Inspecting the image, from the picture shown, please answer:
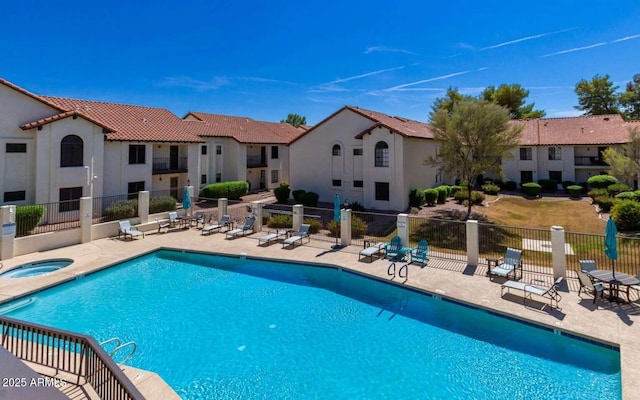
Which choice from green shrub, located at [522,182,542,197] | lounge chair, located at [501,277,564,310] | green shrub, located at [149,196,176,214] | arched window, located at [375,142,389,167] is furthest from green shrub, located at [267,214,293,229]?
green shrub, located at [522,182,542,197]

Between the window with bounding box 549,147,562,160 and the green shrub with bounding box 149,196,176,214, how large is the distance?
44317mm

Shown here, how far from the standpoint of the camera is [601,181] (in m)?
36.7

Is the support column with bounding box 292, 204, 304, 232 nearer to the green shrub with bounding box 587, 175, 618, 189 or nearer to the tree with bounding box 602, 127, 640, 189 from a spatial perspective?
the tree with bounding box 602, 127, 640, 189

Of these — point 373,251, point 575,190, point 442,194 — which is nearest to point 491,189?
point 575,190

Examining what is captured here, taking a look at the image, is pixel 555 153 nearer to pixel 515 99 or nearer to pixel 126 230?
pixel 515 99

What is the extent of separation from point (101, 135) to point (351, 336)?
2357cm

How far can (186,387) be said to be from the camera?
7.95 meters

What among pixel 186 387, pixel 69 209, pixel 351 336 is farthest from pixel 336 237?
pixel 69 209

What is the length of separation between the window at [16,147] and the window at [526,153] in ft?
166

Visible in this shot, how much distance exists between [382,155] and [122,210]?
20627 mm

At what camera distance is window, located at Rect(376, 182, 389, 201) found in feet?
97.7

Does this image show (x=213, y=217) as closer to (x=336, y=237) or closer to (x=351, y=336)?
(x=336, y=237)

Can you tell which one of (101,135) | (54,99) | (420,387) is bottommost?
(420,387)

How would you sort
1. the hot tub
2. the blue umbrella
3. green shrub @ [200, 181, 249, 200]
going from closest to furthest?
the blue umbrella < the hot tub < green shrub @ [200, 181, 249, 200]
